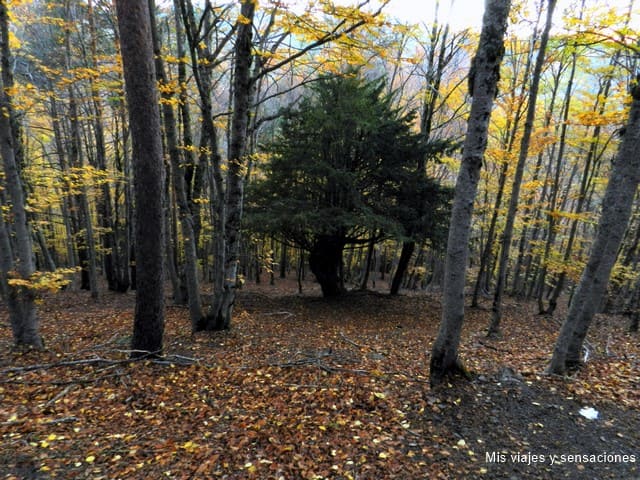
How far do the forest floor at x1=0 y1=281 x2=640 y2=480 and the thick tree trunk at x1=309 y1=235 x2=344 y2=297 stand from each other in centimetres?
501

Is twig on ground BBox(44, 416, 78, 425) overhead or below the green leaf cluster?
below

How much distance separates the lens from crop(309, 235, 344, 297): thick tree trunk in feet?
36.7

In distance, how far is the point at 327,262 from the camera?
1155cm

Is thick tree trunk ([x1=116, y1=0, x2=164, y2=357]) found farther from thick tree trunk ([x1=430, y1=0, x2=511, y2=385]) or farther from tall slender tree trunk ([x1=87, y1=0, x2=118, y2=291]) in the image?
tall slender tree trunk ([x1=87, y1=0, x2=118, y2=291])

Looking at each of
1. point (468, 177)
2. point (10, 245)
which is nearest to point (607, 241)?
point (468, 177)

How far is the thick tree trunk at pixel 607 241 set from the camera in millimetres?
4535

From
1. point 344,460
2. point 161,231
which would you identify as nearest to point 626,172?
point 344,460

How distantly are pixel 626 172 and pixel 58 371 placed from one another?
932cm

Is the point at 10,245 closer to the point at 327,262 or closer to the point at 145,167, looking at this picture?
the point at 145,167

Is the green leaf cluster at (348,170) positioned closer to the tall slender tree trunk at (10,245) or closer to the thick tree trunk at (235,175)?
the thick tree trunk at (235,175)

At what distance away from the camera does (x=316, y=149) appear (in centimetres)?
999

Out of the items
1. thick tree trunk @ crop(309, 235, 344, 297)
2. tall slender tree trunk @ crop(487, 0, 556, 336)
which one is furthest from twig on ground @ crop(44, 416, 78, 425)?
tall slender tree trunk @ crop(487, 0, 556, 336)

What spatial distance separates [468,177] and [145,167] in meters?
4.52

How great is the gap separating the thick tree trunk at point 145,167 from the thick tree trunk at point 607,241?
650 cm
